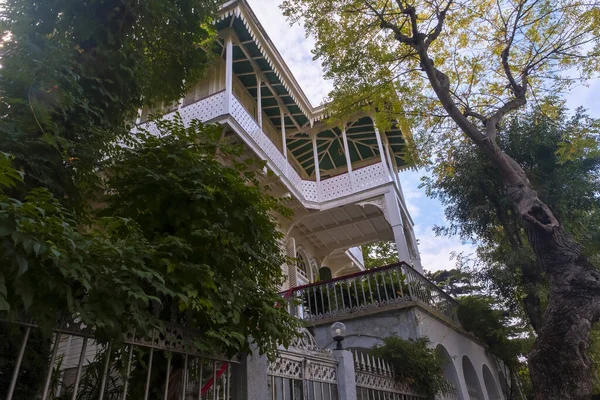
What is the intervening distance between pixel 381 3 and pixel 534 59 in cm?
372

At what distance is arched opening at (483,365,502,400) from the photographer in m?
11.9

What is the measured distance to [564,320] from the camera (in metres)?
5.82

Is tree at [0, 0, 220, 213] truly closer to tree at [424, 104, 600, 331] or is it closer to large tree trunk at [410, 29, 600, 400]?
large tree trunk at [410, 29, 600, 400]

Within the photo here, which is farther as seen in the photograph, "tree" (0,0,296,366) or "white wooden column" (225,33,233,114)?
"white wooden column" (225,33,233,114)

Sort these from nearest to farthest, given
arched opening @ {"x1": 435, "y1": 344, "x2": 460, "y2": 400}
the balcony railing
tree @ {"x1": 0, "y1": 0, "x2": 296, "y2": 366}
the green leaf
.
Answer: the green leaf → tree @ {"x1": 0, "y1": 0, "x2": 296, "y2": 366} → arched opening @ {"x1": 435, "y1": 344, "x2": 460, "y2": 400} → the balcony railing

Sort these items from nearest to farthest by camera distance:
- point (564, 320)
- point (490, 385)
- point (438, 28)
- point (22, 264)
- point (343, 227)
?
point (22, 264), point (564, 320), point (438, 28), point (490, 385), point (343, 227)

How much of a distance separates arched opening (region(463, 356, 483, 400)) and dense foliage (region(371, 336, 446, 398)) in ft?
14.2

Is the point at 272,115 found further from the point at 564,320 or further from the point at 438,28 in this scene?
the point at 564,320

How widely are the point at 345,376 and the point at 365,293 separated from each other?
4111 millimetres

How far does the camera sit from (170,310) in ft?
11.0

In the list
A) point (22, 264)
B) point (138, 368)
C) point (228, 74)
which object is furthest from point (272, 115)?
point (22, 264)

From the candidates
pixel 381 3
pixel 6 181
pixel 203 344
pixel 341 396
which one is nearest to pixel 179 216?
pixel 203 344

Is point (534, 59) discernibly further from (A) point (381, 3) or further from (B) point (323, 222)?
(B) point (323, 222)

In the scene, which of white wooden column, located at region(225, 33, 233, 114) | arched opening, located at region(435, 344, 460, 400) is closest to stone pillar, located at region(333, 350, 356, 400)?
arched opening, located at region(435, 344, 460, 400)
